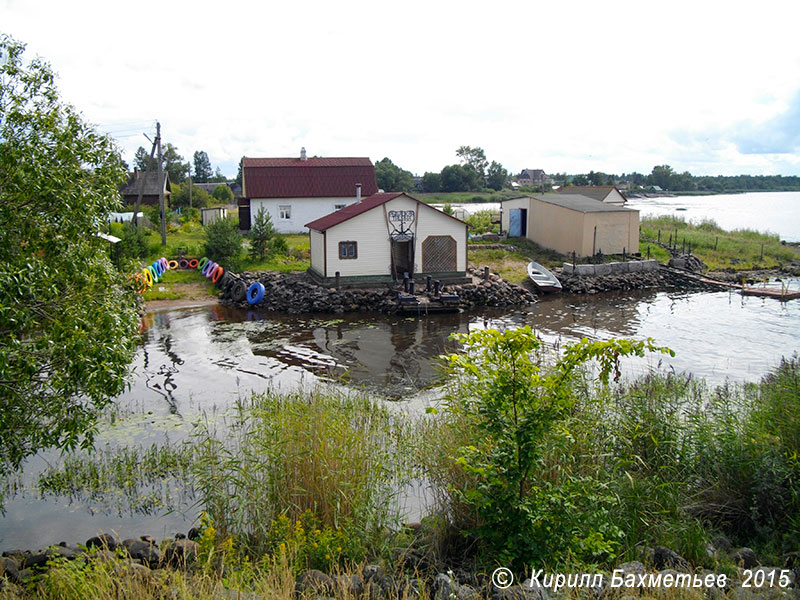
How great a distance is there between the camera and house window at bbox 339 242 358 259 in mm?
27766

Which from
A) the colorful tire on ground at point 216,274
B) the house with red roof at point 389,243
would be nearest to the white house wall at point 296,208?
the colorful tire on ground at point 216,274

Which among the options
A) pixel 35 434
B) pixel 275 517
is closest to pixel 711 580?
pixel 275 517

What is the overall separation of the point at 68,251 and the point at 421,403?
8.56 metres

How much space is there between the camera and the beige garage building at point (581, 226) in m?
34.9

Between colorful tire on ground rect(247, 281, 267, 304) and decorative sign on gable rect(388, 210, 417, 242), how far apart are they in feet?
20.1

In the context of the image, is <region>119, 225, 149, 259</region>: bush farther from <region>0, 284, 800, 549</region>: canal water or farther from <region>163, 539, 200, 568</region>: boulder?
<region>163, 539, 200, 568</region>: boulder

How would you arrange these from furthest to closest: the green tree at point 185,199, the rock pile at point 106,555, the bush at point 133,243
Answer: the green tree at point 185,199 → the bush at point 133,243 → the rock pile at point 106,555

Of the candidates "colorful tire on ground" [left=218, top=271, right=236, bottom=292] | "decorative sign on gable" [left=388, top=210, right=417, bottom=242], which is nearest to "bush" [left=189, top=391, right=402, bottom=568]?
"decorative sign on gable" [left=388, top=210, right=417, bottom=242]

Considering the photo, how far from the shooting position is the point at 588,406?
29.4ft

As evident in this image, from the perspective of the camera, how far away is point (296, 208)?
4125cm

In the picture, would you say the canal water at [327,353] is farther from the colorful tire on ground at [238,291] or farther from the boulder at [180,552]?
the boulder at [180,552]

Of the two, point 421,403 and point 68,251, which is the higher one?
point 68,251

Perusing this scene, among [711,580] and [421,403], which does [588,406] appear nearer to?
[711,580]

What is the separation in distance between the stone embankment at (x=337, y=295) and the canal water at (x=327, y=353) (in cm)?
73
